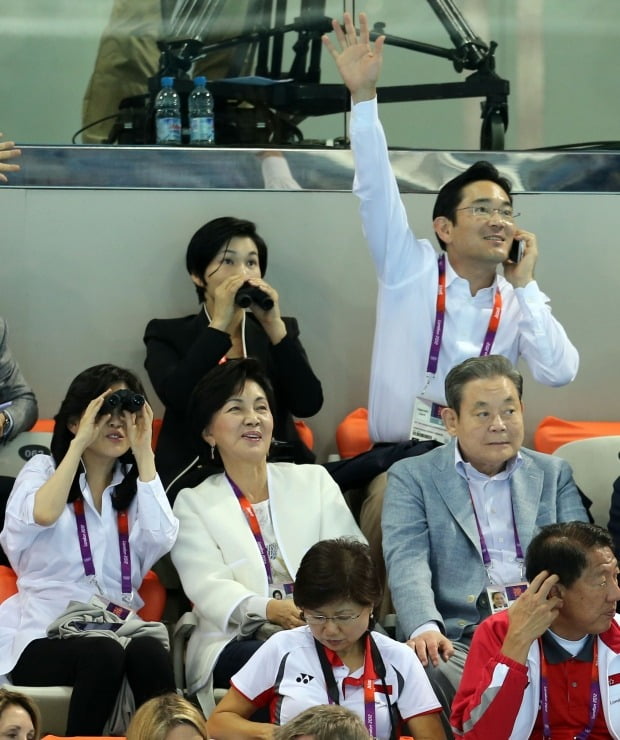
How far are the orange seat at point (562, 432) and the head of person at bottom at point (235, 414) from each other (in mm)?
1105

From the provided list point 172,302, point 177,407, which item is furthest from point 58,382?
point 177,407

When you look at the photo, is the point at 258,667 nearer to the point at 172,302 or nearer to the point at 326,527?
the point at 326,527

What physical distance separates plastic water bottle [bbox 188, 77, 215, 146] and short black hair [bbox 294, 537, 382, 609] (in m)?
2.25

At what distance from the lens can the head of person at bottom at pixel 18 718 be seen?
2.69 meters

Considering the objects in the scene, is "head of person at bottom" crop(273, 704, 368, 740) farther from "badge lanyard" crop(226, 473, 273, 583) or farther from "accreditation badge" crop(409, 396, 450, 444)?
"accreditation badge" crop(409, 396, 450, 444)

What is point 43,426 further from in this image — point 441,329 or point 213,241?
point 441,329

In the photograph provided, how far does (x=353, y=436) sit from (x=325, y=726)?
2.19m

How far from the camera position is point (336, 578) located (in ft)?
9.60

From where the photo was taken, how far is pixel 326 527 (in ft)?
12.2

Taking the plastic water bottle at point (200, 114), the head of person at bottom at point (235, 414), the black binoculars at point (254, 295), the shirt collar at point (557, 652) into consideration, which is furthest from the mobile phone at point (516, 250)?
the shirt collar at point (557, 652)

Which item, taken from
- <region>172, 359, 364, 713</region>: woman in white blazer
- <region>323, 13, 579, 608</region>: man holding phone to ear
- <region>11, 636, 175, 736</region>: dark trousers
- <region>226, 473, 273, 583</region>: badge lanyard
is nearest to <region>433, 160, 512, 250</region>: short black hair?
<region>323, 13, 579, 608</region>: man holding phone to ear

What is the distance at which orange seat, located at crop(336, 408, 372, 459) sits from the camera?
4.50 m

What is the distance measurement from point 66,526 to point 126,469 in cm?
25

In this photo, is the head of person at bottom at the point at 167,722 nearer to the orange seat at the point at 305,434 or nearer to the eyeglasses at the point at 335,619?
the eyeglasses at the point at 335,619
